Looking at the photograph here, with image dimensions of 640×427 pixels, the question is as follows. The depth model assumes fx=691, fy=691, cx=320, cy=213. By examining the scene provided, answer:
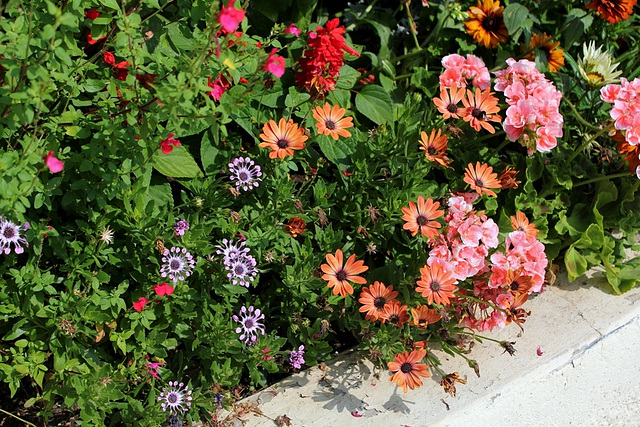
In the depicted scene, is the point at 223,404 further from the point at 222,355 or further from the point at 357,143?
the point at 357,143

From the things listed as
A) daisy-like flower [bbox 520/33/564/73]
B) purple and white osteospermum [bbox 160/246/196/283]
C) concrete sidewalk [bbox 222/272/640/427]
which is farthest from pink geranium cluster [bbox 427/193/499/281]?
daisy-like flower [bbox 520/33/564/73]

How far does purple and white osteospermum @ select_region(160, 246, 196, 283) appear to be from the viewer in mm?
1697

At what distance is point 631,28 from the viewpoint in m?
2.88

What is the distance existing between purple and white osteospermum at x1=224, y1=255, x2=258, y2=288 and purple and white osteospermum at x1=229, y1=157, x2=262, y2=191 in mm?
191

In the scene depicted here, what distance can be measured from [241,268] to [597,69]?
1.57 meters

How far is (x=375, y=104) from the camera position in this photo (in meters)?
2.38

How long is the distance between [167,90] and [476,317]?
4.27 feet

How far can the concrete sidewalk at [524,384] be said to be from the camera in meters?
1.96

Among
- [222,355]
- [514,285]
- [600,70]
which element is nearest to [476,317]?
[514,285]

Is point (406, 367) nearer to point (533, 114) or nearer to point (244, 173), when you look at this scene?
point (244, 173)

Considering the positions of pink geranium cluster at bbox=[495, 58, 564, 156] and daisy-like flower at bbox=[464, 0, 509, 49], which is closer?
pink geranium cluster at bbox=[495, 58, 564, 156]

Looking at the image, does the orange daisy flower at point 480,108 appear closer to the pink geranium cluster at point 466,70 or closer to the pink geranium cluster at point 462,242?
the pink geranium cluster at point 466,70

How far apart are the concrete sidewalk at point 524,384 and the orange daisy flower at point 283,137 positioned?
677 millimetres

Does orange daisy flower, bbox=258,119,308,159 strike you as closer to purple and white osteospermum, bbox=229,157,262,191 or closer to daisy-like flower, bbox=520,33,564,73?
purple and white osteospermum, bbox=229,157,262,191
